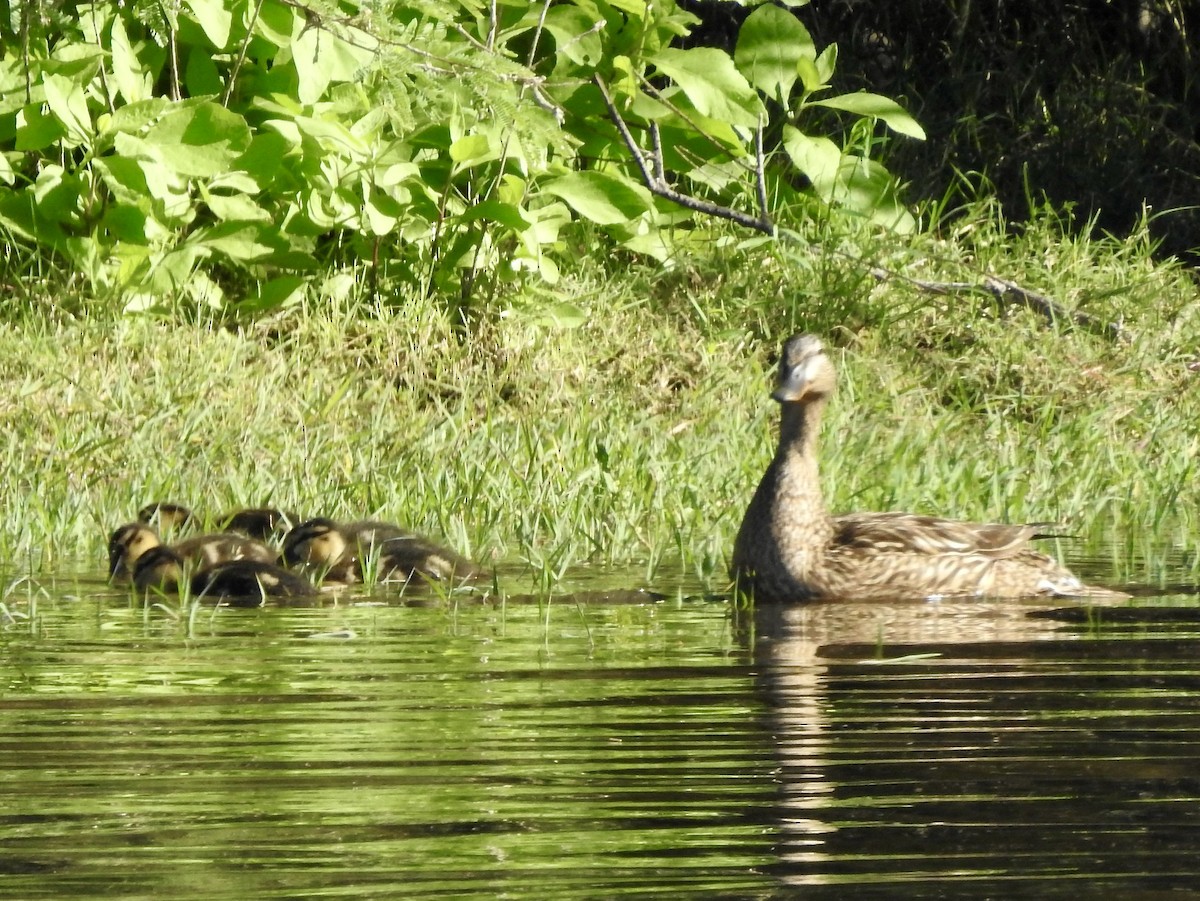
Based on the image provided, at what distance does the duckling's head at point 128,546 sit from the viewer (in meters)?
6.50

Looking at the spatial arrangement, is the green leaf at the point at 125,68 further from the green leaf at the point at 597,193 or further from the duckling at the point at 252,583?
the duckling at the point at 252,583

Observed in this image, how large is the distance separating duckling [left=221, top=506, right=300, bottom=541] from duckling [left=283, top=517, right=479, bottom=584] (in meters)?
0.42

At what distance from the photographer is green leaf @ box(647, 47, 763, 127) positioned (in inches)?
403

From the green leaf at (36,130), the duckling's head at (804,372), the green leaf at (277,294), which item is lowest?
the duckling's head at (804,372)

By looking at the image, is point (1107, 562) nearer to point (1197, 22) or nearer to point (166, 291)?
point (166, 291)

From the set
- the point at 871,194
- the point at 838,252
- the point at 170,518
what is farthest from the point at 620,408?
the point at 170,518

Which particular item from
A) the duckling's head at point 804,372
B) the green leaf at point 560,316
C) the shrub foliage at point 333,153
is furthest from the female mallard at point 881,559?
the green leaf at point 560,316

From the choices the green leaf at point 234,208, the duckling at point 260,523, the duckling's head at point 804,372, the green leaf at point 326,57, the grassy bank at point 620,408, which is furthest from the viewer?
the green leaf at point 234,208

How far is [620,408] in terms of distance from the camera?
9805mm

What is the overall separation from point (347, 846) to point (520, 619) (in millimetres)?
2625

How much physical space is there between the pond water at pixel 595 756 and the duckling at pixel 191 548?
0.78 meters

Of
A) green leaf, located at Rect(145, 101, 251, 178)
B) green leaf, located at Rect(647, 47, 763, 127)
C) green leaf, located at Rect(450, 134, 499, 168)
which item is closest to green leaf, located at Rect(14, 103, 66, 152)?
green leaf, located at Rect(145, 101, 251, 178)

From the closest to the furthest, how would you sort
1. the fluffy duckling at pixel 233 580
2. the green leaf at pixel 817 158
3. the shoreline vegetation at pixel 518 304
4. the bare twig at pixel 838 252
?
the fluffy duckling at pixel 233 580 → the shoreline vegetation at pixel 518 304 → the bare twig at pixel 838 252 → the green leaf at pixel 817 158

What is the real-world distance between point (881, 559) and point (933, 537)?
19 centimetres
